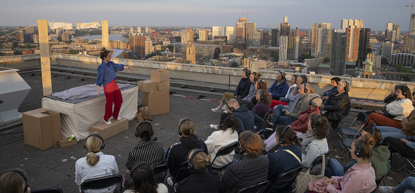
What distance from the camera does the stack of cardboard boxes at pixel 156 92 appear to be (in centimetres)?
746

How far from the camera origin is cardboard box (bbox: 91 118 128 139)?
6036 mm

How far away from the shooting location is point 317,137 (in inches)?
164

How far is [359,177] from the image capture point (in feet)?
10.4

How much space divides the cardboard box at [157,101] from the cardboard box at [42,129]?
223cm

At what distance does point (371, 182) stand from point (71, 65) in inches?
578

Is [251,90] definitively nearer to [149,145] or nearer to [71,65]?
[149,145]

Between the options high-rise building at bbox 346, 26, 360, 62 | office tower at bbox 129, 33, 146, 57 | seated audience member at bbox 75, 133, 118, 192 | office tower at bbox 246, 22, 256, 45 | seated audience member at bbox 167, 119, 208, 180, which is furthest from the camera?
office tower at bbox 246, 22, 256, 45

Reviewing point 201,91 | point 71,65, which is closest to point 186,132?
point 201,91

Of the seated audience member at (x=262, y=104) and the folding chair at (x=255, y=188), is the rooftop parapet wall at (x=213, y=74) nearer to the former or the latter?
the seated audience member at (x=262, y=104)

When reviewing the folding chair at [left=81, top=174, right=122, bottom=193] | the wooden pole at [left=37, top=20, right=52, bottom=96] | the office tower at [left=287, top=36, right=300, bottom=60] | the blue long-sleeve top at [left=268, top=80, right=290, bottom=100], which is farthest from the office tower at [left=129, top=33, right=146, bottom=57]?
the folding chair at [left=81, top=174, right=122, bottom=193]

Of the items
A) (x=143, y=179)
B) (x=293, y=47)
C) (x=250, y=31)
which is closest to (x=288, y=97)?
(x=143, y=179)

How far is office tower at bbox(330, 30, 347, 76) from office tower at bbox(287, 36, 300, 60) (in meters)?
29.3

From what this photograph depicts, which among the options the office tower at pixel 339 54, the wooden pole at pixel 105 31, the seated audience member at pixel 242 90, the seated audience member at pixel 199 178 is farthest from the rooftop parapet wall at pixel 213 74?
the office tower at pixel 339 54

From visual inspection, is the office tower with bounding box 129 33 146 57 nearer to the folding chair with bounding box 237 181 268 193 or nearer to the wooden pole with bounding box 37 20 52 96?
the wooden pole with bounding box 37 20 52 96
